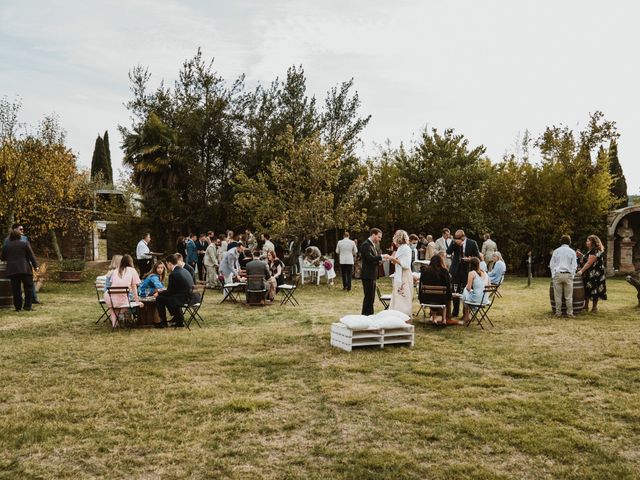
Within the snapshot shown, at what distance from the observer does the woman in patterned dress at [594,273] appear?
12016 mm

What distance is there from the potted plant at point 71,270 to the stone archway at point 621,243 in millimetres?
20388

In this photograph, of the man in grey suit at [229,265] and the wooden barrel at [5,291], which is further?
the man in grey suit at [229,265]

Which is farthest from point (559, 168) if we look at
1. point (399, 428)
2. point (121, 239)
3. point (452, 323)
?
point (399, 428)

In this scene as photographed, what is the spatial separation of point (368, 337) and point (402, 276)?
Answer: 2.26 meters

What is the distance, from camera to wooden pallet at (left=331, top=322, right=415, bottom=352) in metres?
8.14

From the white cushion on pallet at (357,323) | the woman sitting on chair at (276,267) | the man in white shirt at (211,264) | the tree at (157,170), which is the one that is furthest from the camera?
the tree at (157,170)

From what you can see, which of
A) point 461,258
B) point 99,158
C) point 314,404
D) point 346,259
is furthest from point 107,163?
point 314,404

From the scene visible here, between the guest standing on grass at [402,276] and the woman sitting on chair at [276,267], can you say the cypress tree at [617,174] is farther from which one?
the guest standing on grass at [402,276]

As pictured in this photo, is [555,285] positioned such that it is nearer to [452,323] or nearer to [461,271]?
[461,271]

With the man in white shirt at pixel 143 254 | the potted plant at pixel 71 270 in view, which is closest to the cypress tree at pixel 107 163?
the potted plant at pixel 71 270

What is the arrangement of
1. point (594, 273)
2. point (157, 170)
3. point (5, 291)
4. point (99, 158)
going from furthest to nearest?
point (99, 158), point (157, 170), point (5, 291), point (594, 273)

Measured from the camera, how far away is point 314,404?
5727 millimetres

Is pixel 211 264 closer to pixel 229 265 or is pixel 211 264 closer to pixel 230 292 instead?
pixel 229 265

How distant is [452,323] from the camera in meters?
10.5
